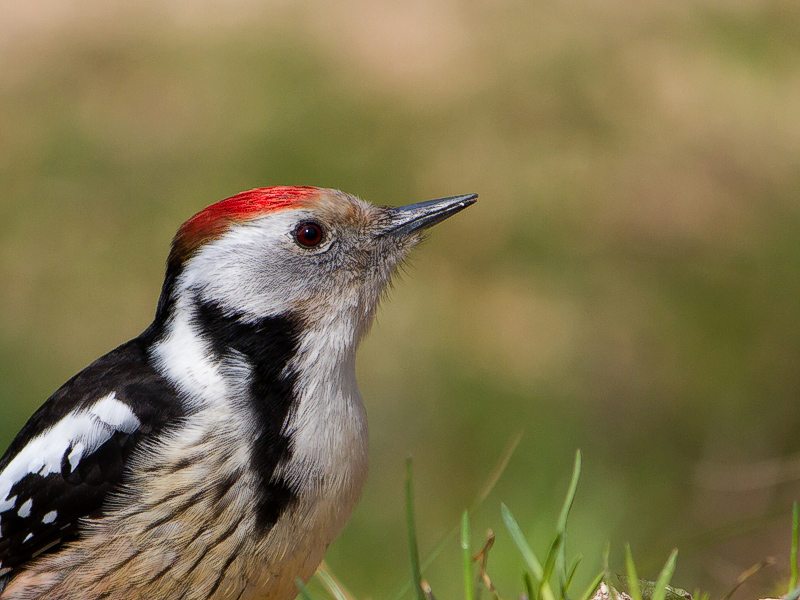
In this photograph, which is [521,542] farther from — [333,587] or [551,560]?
[333,587]

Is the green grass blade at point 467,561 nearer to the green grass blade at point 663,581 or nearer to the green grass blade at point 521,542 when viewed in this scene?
the green grass blade at point 521,542

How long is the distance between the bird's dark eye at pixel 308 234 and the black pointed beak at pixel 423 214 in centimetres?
25

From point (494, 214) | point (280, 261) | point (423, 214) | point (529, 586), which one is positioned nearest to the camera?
point (529, 586)

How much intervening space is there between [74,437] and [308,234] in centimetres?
86

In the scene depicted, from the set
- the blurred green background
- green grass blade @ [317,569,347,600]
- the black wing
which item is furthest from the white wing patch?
the blurred green background

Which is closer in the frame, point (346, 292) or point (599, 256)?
point (346, 292)

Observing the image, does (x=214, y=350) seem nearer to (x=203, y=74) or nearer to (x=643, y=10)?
(x=203, y=74)

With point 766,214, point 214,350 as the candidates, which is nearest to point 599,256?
point 766,214

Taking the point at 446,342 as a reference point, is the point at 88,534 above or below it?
above

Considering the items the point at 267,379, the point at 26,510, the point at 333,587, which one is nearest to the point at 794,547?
the point at 333,587

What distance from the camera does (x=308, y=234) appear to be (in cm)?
298

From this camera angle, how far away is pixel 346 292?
294 centimetres

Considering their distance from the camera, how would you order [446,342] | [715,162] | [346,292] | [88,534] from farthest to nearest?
[715,162] → [446,342] → [346,292] → [88,534]

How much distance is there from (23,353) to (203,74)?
106 inches
